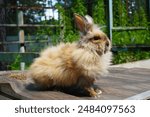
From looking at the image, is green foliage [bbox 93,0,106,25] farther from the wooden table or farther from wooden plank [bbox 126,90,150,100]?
wooden plank [bbox 126,90,150,100]

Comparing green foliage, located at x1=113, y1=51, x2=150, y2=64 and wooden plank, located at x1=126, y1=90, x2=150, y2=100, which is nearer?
wooden plank, located at x1=126, y1=90, x2=150, y2=100

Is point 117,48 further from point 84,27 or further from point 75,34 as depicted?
point 84,27

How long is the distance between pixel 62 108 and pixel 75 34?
13.7ft

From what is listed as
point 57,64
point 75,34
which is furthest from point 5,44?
point 57,64

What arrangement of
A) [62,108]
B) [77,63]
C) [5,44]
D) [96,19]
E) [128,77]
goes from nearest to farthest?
[62,108], [77,63], [128,77], [5,44], [96,19]

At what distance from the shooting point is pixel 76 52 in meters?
3.07

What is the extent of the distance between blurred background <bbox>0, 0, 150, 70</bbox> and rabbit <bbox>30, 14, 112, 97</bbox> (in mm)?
2509

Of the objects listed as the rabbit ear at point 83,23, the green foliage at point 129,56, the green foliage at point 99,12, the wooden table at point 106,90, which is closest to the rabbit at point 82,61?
the rabbit ear at point 83,23

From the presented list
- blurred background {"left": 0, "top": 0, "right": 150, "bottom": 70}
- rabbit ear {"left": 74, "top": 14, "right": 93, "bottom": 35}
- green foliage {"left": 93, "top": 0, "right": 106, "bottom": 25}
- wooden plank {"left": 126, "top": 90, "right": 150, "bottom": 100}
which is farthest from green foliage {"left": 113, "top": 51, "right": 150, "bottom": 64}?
rabbit ear {"left": 74, "top": 14, "right": 93, "bottom": 35}

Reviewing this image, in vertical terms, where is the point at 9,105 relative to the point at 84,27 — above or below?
below

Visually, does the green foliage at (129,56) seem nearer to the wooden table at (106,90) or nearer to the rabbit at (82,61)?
the wooden table at (106,90)

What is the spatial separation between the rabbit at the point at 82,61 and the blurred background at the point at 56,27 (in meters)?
2.51

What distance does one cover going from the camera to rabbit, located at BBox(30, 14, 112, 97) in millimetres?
3049

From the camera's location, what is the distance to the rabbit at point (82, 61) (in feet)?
10.0
